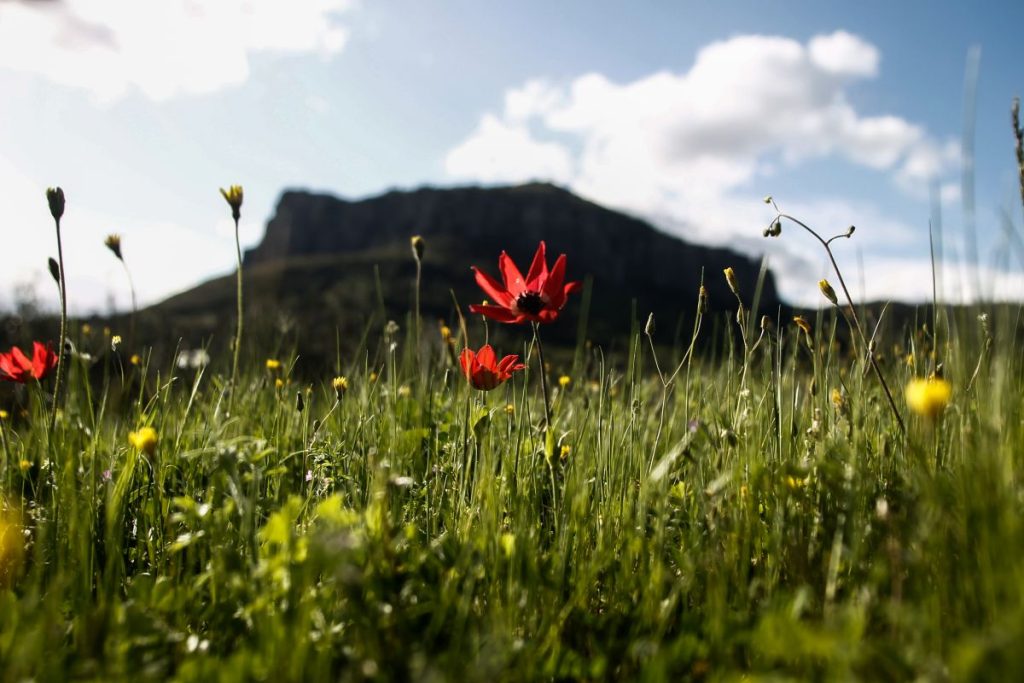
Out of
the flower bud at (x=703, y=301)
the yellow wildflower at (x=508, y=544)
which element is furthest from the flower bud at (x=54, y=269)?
Answer: the flower bud at (x=703, y=301)

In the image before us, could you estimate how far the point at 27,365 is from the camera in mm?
2385

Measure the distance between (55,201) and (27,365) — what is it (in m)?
0.71

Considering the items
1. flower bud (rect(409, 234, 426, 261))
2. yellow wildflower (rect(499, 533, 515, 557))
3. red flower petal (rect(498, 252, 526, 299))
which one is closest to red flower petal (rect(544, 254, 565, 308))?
red flower petal (rect(498, 252, 526, 299))

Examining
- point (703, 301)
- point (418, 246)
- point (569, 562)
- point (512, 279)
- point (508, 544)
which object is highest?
point (418, 246)

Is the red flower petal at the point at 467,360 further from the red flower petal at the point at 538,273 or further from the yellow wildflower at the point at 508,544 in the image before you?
the yellow wildflower at the point at 508,544

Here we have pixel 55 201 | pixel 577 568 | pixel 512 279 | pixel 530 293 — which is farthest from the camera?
pixel 512 279

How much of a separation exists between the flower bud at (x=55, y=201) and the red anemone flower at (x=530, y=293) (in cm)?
132

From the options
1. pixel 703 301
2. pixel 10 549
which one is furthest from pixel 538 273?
pixel 10 549

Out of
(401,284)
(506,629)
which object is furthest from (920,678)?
(401,284)

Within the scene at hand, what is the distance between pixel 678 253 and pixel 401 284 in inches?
2476

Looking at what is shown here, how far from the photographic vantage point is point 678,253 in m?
118

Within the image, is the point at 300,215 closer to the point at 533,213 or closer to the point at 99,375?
the point at 533,213

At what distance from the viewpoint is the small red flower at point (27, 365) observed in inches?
91.4

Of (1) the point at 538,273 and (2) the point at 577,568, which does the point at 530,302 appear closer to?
(1) the point at 538,273
